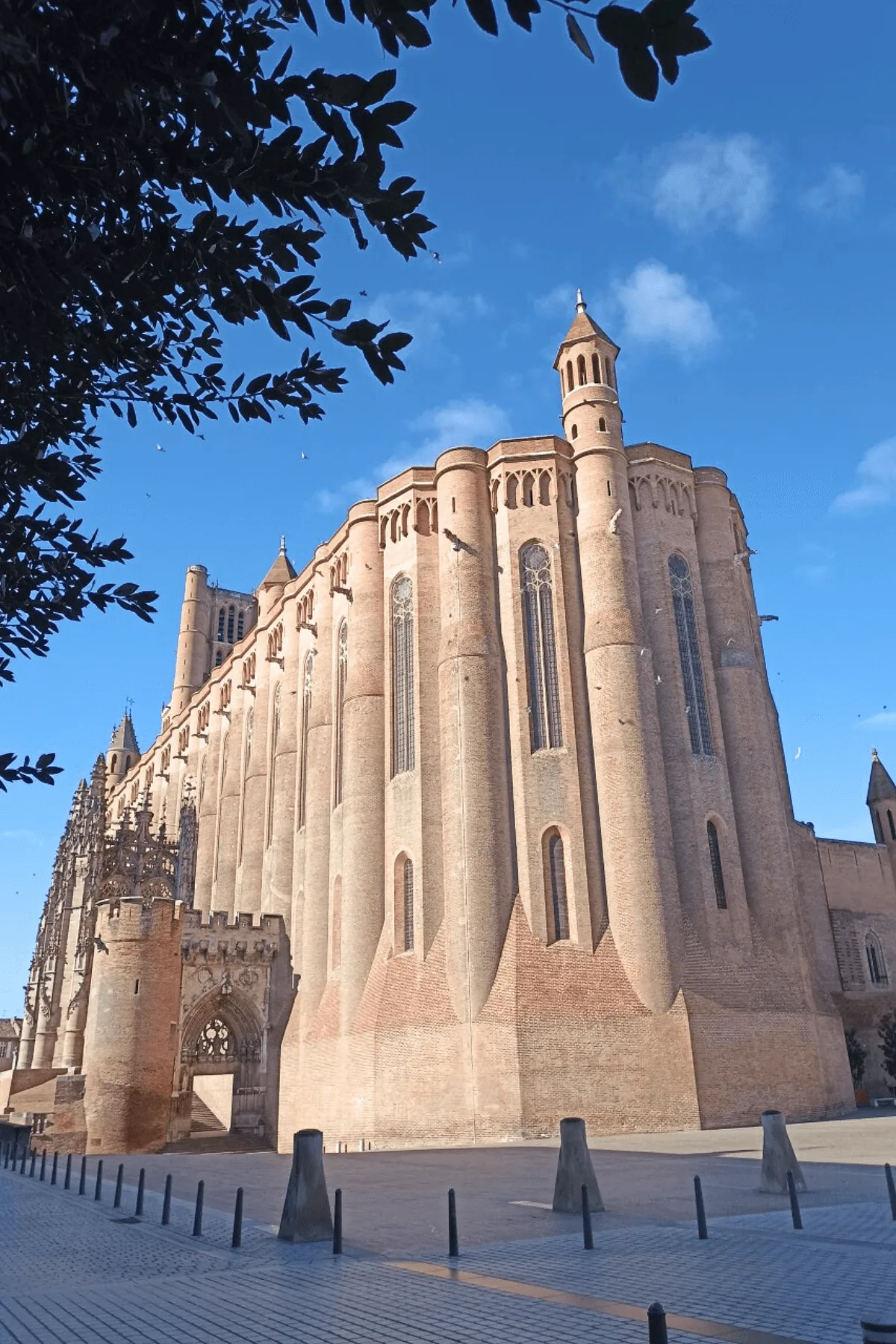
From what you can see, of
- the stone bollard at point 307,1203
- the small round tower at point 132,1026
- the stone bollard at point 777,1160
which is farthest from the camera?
the small round tower at point 132,1026

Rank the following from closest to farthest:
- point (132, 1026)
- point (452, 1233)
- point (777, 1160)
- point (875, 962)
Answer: point (452, 1233) → point (777, 1160) → point (132, 1026) → point (875, 962)

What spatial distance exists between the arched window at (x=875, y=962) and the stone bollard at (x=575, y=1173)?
3500 centimetres

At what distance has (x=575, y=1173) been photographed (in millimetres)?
10625

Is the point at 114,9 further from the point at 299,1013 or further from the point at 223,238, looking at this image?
the point at 299,1013

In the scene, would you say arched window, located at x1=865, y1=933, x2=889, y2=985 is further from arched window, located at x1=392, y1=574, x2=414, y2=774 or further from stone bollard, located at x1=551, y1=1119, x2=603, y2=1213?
stone bollard, located at x1=551, y1=1119, x2=603, y2=1213

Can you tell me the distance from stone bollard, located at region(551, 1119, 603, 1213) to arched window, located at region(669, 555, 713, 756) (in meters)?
19.6

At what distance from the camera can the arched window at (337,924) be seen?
30.2m

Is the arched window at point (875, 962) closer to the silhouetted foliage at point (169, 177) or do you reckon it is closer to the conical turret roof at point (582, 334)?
the conical turret roof at point (582, 334)

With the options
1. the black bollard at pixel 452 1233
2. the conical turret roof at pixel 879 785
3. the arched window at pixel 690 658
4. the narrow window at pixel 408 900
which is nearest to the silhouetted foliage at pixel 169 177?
the black bollard at pixel 452 1233

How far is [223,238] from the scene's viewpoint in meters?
4.27

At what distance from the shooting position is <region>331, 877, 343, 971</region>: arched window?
30.2m

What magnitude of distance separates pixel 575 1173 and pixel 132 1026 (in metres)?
20.7

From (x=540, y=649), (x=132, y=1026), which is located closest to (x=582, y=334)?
(x=540, y=649)

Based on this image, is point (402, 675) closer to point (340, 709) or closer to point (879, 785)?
point (340, 709)
